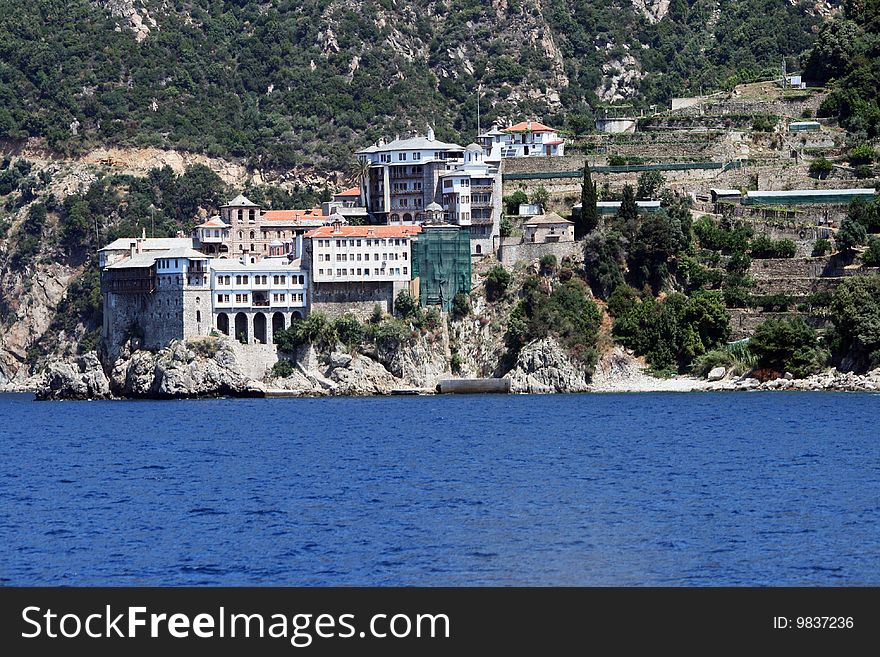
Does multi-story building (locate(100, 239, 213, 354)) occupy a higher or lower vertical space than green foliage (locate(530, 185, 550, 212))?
lower

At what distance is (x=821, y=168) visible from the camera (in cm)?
10875

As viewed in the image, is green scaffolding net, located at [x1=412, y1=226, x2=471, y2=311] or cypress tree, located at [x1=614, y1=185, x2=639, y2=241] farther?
green scaffolding net, located at [x1=412, y1=226, x2=471, y2=311]

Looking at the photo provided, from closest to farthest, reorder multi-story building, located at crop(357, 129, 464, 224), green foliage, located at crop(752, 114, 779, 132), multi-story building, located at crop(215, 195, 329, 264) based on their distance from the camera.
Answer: multi-story building, located at crop(215, 195, 329, 264) → multi-story building, located at crop(357, 129, 464, 224) → green foliage, located at crop(752, 114, 779, 132)

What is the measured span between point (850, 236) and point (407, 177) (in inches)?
1021

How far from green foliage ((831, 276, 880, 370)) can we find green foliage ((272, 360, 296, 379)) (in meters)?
26.9

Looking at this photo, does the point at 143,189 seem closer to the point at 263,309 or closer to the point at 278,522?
the point at 263,309

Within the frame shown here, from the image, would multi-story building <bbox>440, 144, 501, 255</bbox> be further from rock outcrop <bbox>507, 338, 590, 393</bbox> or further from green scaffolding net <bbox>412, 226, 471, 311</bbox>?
rock outcrop <bbox>507, 338, 590, 393</bbox>

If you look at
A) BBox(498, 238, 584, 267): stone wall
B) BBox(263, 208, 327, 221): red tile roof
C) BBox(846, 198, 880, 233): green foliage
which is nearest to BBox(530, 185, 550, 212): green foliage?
BBox(498, 238, 584, 267): stone wall

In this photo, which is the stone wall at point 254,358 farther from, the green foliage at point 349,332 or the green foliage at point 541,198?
the green foliage at point 541,198

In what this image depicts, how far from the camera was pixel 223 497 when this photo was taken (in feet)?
184

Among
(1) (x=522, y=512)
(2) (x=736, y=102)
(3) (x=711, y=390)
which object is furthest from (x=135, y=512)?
(2) (x=736, y=102)

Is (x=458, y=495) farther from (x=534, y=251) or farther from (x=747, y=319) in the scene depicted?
(x=534, y=251)

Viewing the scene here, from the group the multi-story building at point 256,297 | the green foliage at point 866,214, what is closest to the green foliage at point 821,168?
the green foliage at point 866,214

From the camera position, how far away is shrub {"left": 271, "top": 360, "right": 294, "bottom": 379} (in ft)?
320
